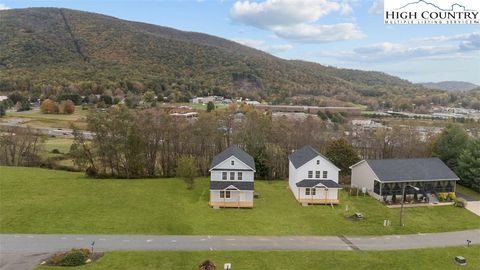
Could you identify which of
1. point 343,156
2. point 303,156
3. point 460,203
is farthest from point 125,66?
point 460,203

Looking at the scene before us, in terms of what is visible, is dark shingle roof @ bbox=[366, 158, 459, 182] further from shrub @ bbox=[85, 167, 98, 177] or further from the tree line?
shrub @ bbox=[85, 167, 98, 177]

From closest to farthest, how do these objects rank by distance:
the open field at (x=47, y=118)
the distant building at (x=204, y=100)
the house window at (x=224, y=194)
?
1. the house window at (x=224, y=194)
2. the open field at (x=47, y=118)
3. the distant building at (x=204, y=100)

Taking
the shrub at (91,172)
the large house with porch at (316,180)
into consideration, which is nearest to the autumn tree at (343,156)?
the large house with porch at (316,180)

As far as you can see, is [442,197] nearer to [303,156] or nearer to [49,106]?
[303,156]

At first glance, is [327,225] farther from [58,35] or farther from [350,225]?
[58,35]

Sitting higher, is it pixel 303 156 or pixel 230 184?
pixel 303 156

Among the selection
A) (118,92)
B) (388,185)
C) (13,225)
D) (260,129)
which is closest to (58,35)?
(118,92)

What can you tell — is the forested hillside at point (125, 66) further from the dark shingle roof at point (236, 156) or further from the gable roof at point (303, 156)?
the dark shingle roof at point (236, 156)
